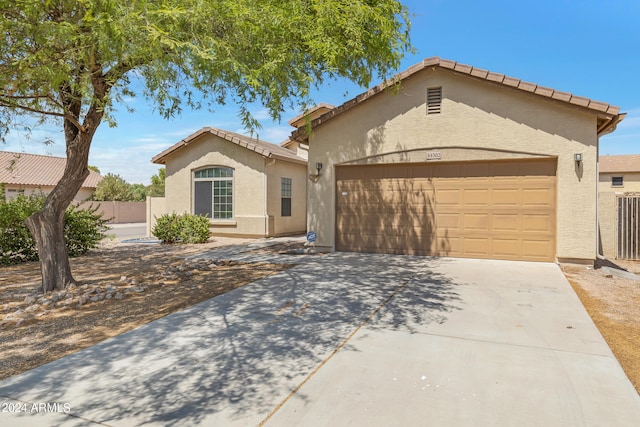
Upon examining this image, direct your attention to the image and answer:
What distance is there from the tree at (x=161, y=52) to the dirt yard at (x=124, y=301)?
1.10m

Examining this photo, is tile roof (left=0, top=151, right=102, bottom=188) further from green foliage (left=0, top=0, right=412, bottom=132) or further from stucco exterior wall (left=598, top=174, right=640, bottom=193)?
stucco exterior wall (left=598, top=174, right=640, bottom=193)

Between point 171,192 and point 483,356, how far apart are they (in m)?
16.0

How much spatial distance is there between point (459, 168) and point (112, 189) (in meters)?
33.3

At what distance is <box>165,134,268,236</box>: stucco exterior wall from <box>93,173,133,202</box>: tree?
2070 centimetres

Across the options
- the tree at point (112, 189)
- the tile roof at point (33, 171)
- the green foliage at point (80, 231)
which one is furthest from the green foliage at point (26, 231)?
the tree at point (112, 189)

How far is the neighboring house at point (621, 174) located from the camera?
33.0 m

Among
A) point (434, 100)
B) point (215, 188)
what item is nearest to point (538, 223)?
point (434, 100)

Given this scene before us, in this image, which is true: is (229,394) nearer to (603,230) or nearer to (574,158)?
(574,158)

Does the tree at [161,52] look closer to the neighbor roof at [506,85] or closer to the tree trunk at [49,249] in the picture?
the tree trunk at [49,249]

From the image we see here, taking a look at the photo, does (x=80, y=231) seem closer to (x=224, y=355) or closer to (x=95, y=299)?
(x=95, y=299)

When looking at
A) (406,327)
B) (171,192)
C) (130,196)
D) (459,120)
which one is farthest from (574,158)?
(130,196)

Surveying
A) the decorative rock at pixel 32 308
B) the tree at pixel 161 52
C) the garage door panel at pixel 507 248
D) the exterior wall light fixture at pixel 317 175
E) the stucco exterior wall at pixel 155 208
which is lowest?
the decorative rock at pixel 32 308

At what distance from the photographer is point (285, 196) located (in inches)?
686

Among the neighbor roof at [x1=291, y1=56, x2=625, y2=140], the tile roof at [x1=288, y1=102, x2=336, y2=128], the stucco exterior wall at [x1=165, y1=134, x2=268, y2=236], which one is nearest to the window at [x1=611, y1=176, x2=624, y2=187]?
the tile roof at [x1=288, y1=102, x2=336, y2=128]
